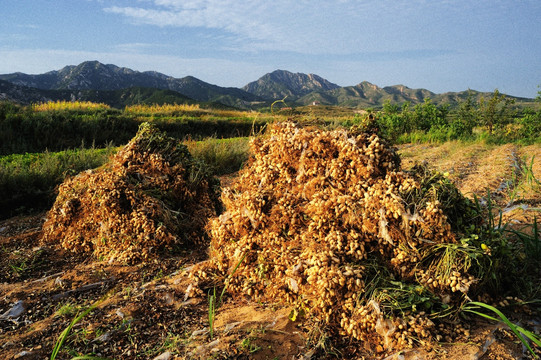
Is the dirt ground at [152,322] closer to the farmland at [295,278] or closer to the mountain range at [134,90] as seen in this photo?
the farmland at [295,278]

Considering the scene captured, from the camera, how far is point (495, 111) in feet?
56.7

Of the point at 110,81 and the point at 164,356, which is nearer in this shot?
the point at 164,356

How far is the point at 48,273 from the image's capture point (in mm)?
3797

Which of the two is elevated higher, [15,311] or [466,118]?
[466,118]

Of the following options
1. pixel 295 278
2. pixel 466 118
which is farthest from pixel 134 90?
pixel 295 278

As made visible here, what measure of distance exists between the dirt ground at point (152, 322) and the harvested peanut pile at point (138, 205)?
0.26 metres

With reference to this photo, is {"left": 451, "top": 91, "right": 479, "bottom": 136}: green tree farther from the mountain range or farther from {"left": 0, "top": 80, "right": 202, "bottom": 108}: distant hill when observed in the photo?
the mountain range

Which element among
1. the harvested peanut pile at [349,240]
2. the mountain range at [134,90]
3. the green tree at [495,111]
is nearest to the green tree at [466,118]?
the green tree at [495,111]

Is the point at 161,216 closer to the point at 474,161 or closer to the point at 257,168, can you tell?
the point at 257,168

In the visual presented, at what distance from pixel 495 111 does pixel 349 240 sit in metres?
18.5

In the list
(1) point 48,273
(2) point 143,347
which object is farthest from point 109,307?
(1) point 48,273

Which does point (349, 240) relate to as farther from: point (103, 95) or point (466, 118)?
point (103, 95)

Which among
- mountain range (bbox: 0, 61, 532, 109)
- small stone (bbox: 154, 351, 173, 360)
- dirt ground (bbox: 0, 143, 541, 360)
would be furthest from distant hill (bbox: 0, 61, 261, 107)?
small stone (bbox: 154, 351, 173, 360)

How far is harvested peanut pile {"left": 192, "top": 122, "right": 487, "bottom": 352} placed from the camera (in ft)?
7.82
